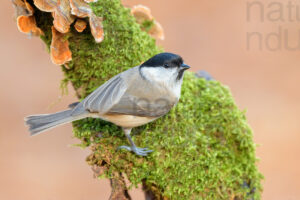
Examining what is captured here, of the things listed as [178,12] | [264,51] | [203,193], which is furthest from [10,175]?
[264,51]

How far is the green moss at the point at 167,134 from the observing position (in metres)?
2.64

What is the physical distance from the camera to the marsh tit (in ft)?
8.80

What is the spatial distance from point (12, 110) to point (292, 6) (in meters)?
5.76

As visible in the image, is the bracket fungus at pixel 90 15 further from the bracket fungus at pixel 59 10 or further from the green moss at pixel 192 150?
the green moss at pixel 192 150

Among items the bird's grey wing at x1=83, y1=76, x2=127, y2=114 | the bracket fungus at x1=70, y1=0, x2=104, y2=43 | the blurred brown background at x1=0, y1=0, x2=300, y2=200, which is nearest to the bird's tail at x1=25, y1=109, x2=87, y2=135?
the bird's grey wing at x1=83, y1=76, x2=127, y2=114

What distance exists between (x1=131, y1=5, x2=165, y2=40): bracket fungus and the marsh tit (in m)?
0.75

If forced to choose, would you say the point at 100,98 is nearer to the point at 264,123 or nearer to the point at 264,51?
the point at 264,123

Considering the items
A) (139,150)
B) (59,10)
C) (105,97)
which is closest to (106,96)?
(105,97)

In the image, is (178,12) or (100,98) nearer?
(100,98)

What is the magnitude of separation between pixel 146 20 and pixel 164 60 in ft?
2.80

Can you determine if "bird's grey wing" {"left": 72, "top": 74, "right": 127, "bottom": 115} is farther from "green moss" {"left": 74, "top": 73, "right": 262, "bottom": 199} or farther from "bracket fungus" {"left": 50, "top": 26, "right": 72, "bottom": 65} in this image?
"bracket fungus" {"left": 50, "top": 26, "right": 72, "bottom": 65}

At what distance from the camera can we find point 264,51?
677 centimetres


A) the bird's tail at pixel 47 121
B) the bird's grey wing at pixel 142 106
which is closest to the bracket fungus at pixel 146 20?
the bird's grey wing at pixel 142 106

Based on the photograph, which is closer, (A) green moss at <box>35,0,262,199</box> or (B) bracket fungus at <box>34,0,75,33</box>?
(B) bracket fungus at <box>34,0,75,33</box>
